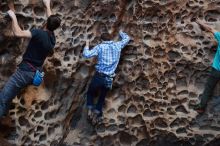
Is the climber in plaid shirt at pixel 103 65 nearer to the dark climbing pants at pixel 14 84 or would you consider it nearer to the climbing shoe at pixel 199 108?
the dark climbing pants at pixel 14 84

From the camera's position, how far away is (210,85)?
219 inches

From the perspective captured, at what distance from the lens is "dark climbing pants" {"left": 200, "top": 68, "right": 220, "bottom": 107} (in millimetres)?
5492

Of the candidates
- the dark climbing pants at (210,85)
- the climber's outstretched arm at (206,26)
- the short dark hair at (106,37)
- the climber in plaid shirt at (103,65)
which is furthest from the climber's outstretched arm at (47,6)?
the dark climbing pants at (210,85)

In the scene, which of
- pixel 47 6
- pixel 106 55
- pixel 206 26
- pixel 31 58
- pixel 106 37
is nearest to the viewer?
pixel 31 58

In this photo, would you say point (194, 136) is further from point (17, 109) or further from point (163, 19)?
point (17, 109)

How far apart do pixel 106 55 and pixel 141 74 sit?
1.74ft

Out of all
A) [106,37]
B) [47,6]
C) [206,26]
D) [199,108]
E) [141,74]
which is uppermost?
[47,6]

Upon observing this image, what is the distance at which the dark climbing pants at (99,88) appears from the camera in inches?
217

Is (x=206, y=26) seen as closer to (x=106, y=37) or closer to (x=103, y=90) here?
(x=106, y=37)

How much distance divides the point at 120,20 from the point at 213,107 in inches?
56.1

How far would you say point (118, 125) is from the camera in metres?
5.74

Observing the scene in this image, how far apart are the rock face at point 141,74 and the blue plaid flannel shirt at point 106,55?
0.25 meters

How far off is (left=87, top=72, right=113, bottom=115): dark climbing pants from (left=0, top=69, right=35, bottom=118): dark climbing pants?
807 mm

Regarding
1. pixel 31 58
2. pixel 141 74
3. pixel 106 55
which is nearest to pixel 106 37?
pixel 106 55
